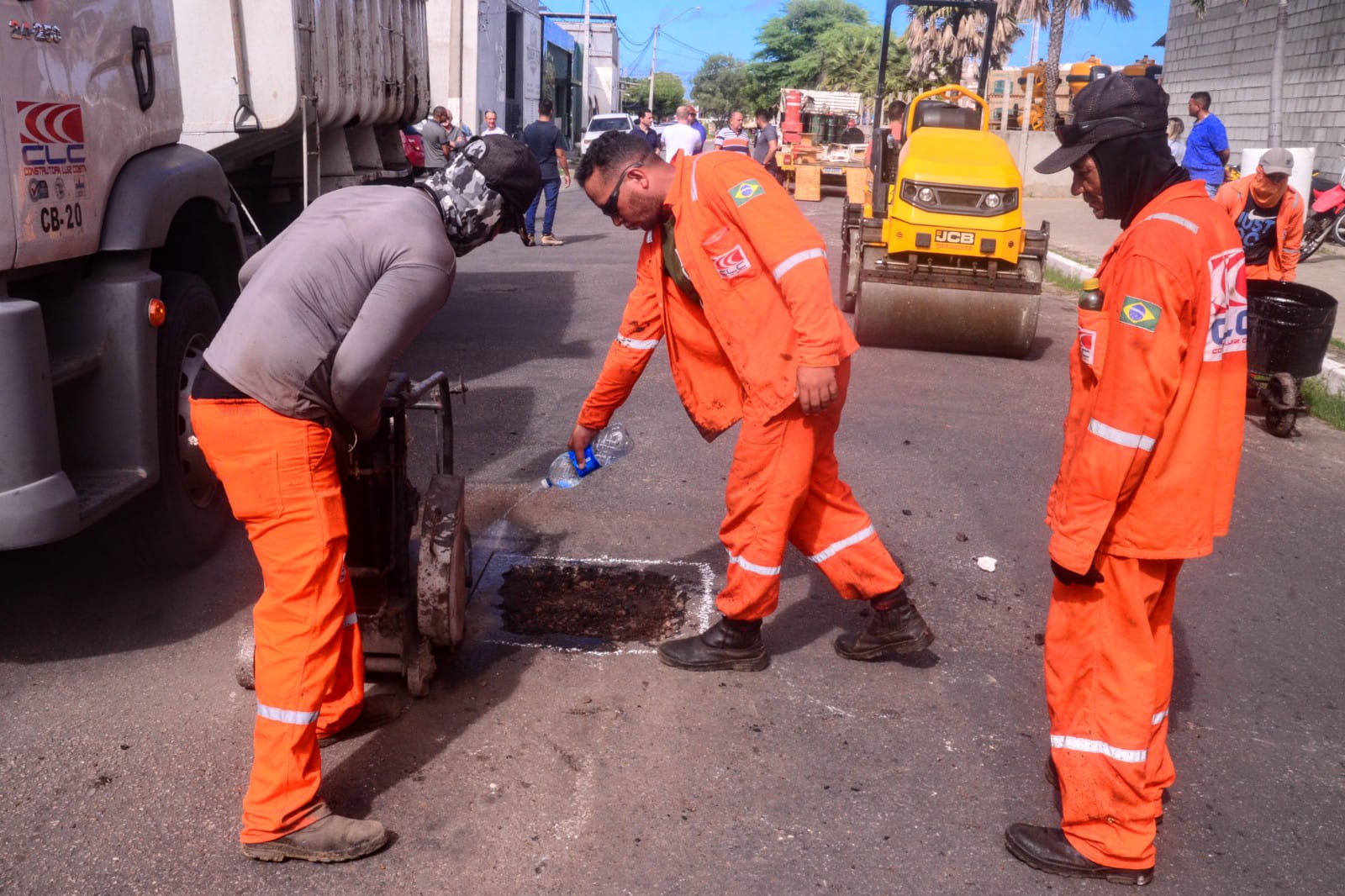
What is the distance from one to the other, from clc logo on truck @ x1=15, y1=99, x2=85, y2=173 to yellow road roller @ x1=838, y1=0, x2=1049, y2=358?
652cm

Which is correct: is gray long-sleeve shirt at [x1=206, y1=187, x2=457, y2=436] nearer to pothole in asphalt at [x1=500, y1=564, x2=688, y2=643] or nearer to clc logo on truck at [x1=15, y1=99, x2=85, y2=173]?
clc logo on truck at [x1=15, y1=99, x2=85, y2=173]

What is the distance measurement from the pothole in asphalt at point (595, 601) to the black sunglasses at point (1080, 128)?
2273 millimetres

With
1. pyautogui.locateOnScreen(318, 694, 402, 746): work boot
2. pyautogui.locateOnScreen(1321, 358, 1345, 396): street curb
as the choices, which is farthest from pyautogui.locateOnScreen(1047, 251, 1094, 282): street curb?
pyautogui.locateOnScreen(318, 694, 402, 746): work boot

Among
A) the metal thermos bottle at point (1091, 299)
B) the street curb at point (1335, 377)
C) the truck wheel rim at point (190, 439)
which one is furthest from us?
the street curb at point (1335, 377)

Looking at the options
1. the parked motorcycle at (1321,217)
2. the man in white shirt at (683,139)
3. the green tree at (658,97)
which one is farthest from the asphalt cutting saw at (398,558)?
the green tree at (658,97)

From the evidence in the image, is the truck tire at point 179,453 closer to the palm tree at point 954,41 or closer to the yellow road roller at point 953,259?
the yellow road roller at point 953,259

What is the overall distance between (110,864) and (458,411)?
460cm

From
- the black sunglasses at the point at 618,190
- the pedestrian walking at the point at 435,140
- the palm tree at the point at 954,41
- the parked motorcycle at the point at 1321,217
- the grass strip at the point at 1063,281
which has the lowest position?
the grass strip at the point at 1063,281

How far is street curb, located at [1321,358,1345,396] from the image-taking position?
28.1ft

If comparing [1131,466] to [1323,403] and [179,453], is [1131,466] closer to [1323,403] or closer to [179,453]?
[179,453]

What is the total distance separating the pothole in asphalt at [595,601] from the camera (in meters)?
4.38

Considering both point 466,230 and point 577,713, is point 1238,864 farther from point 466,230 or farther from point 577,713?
point 466,230

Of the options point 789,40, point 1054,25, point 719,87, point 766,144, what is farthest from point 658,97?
point 766,144

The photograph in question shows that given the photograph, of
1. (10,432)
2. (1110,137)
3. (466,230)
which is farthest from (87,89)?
(1110,137)
